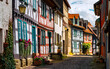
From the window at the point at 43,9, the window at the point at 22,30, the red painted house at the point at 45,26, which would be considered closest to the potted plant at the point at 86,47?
the red painted house at the point at 45,26

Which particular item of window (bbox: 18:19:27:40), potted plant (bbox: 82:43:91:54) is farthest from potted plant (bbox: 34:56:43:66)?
potted plant (bbox: 82:43:91:54)

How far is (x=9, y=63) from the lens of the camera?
1033 centimetres

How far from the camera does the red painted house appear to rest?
1827 cm

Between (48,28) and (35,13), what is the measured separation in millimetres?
4479

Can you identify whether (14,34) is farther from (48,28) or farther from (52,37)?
(52,37)

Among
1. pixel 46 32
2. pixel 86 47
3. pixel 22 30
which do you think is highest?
pixel 46 32

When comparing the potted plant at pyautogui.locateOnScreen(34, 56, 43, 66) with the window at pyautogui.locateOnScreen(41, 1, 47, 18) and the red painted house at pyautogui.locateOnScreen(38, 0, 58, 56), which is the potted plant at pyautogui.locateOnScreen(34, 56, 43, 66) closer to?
the red painted house at pyautogui.locateOnScreen(38, 0, 58, 56)

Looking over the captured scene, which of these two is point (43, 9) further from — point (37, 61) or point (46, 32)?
point (37, 61)

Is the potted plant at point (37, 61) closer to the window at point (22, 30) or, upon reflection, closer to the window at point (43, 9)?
the window at point (22, 30)

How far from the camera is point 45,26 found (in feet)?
65.0

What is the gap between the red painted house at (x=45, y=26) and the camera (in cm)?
1827

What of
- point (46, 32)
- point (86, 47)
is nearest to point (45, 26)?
point (46, 32)

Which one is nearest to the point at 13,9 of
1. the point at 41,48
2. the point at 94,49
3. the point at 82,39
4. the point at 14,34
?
the point at 14,34

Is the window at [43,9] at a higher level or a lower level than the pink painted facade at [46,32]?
higher
